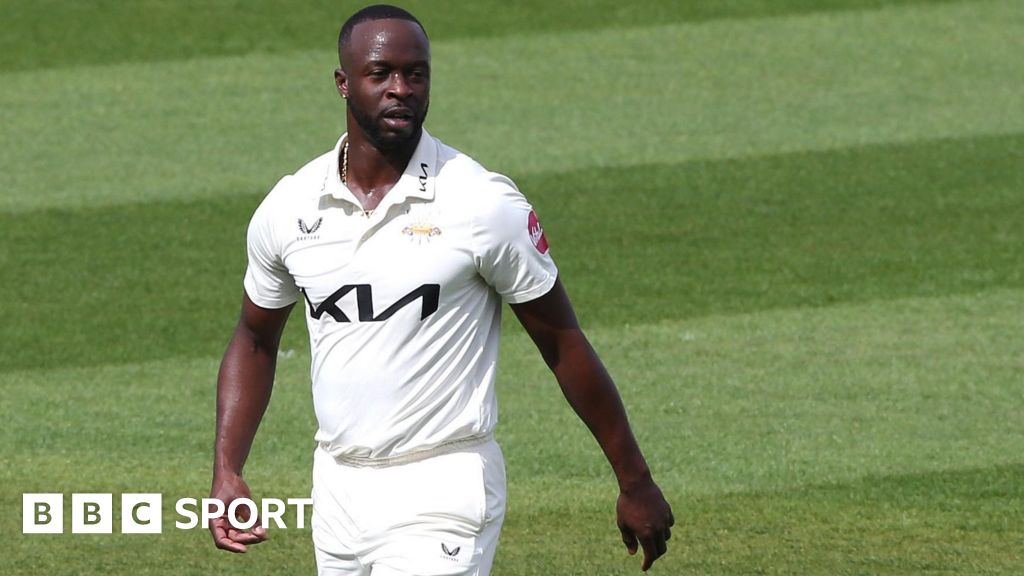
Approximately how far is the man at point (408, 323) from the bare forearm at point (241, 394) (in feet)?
0.92

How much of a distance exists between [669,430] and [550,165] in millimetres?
6040

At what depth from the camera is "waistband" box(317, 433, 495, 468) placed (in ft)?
15.9

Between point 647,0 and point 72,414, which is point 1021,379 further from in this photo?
point 647,0

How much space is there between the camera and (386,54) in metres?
4.75

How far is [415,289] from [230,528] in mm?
809

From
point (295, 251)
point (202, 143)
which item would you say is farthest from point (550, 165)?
point (295, 251)

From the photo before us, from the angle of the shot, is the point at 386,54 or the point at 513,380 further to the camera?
the point at 513,380

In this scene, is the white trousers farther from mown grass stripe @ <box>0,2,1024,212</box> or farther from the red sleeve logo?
mown grass stripe @ <box>0,2,1024,212</box>

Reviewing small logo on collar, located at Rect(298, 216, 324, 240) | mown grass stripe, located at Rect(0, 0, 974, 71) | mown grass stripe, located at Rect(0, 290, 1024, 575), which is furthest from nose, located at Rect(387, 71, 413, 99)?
mown grass stripe, located at Rect(0, 0, 974, 71)

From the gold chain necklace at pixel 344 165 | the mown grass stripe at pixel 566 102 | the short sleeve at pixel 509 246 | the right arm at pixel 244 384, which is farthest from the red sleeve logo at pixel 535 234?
the mown grass stripe at pixel 566 102

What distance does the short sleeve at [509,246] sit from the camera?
4777mm

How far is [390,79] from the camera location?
4754mm

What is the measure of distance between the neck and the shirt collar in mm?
19

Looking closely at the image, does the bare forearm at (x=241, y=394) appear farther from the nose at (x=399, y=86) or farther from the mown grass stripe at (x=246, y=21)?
the mown grass stripe at (x=246, y=21)
